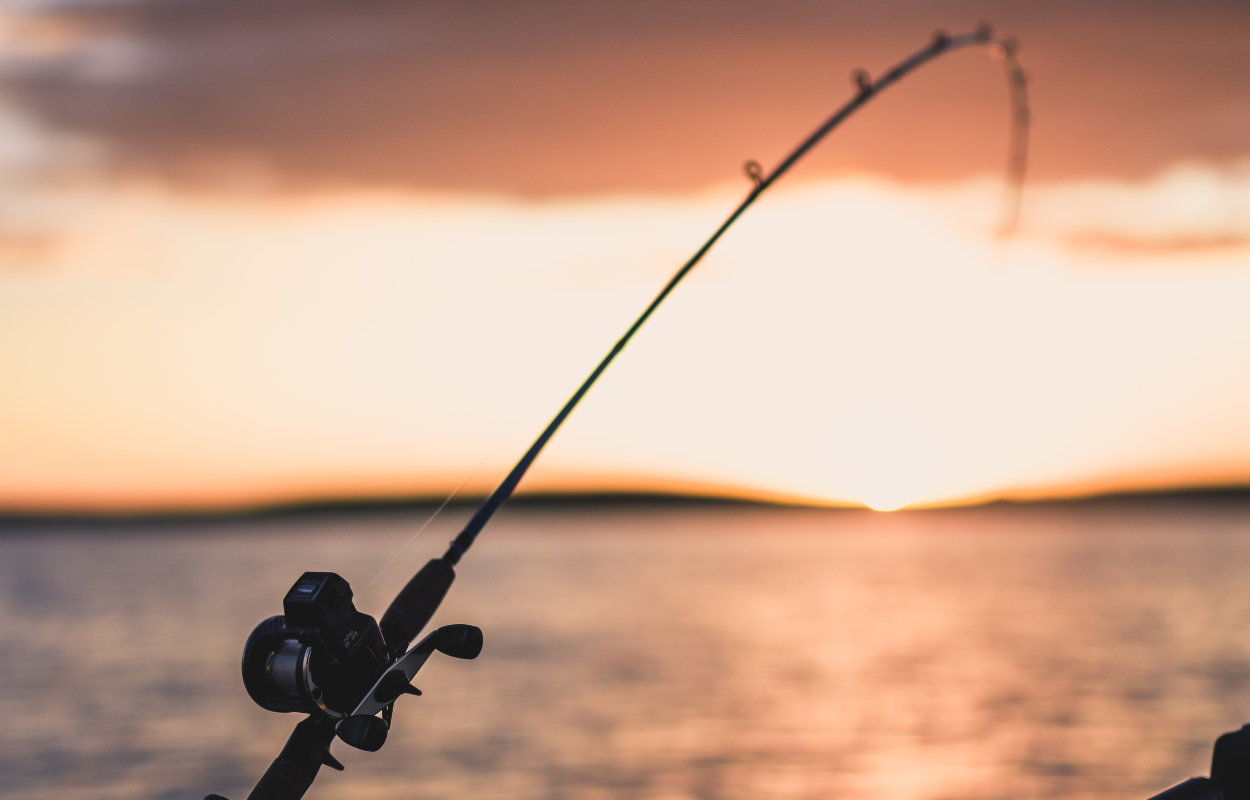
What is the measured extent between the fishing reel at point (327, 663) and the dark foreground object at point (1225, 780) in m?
1.27

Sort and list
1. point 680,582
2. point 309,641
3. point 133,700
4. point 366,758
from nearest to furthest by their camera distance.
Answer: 1. point 309,641
2. point 366,758
3. point 133,700
4. point 680,582

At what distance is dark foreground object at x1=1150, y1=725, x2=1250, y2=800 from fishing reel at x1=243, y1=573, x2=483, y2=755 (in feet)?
4.16

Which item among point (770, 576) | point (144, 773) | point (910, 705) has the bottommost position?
point (144, 773)

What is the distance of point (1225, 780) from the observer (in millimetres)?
1489

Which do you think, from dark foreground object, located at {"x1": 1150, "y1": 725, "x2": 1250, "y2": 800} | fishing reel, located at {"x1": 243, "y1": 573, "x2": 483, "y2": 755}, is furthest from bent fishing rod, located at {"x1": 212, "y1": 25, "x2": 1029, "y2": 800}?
dark foreground object, located at {"x1": 1150, "y1": 725, "x2": 1250, "y2": 800}

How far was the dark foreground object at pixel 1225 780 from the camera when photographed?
4.82 ft

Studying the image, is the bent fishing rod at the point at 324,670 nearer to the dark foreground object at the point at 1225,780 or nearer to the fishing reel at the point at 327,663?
the fishing reel at the point at 327,663

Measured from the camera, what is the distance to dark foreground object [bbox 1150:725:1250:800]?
147 centimetres

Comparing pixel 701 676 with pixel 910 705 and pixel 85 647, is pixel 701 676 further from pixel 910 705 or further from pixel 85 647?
pixel 85 647

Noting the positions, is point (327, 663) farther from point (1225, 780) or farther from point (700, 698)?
point (700, 698)

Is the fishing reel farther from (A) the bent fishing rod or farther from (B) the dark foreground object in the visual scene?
(B) the dark foreground object

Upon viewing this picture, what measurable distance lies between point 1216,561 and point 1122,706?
156 ft

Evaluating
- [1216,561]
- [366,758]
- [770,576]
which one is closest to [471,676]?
[366,758]

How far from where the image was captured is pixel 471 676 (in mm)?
21797
